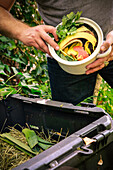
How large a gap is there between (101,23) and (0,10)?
0.62 m

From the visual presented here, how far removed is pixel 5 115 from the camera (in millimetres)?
1392

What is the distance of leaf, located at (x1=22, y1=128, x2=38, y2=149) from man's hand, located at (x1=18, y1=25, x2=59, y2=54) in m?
0.50

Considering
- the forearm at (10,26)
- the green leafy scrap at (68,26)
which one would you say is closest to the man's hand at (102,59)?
the green leafy scrap at (68,26)

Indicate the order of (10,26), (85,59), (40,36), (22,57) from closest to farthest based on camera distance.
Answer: (85,59) → (40,36) → (10,26) → (22,57)

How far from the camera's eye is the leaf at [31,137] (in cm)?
122

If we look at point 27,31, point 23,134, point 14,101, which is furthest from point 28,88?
point 27,31

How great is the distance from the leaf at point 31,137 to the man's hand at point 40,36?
498 millimetres

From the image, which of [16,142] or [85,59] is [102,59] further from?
[16,142]

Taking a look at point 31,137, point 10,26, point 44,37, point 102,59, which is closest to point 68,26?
point 44,37

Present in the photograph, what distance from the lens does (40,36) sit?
1.17 meters

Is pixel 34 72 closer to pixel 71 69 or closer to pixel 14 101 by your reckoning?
pixel 14 101

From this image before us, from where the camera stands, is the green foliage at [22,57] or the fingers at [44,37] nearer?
the fingers at [44,37]

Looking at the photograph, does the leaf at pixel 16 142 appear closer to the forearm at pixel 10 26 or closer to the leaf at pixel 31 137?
the leaf at pixel 31 137

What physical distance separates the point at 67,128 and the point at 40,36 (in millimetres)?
531
